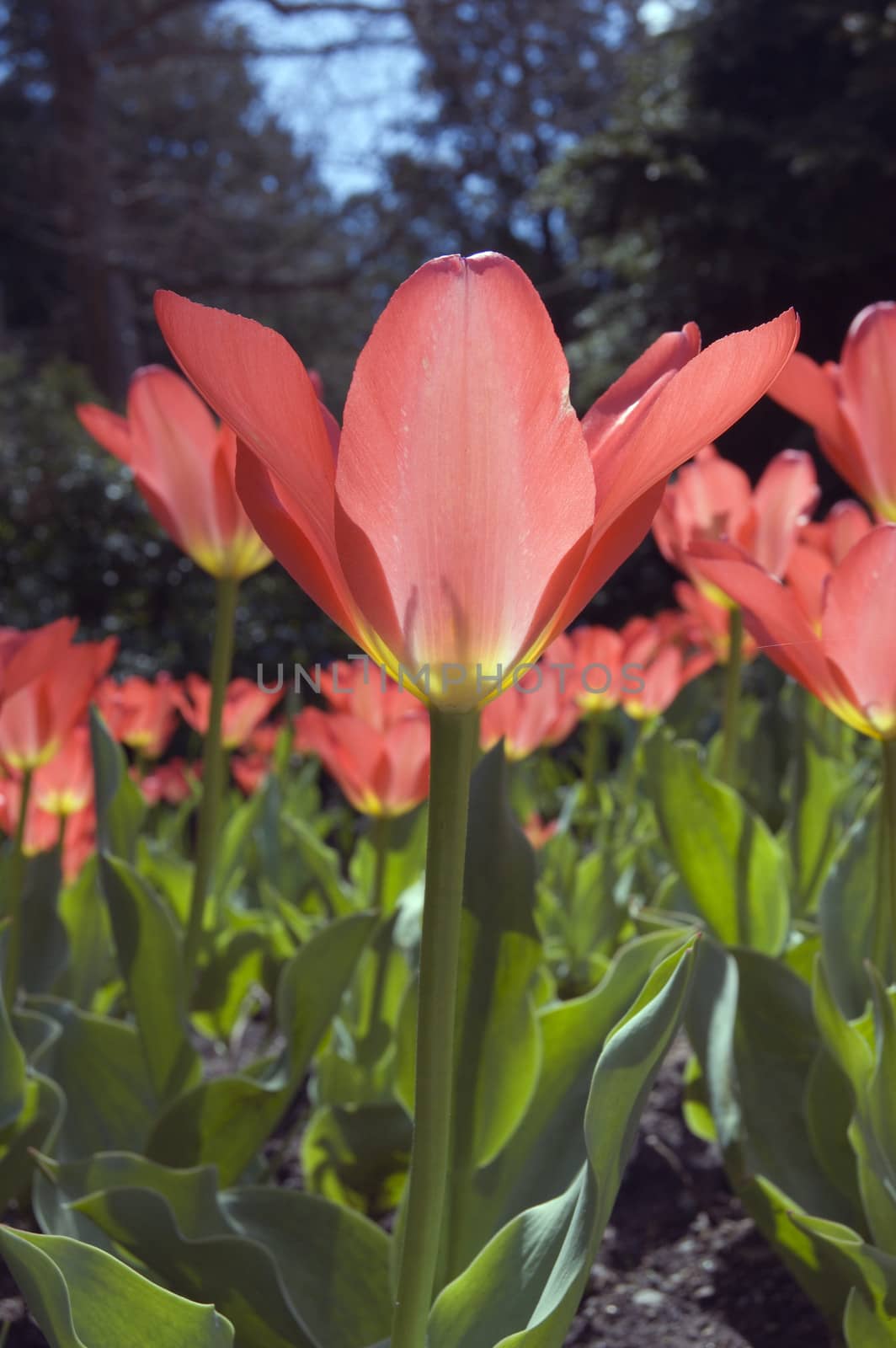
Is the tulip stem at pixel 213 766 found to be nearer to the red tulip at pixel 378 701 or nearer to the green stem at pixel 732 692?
the red tulip at pixel 378 701

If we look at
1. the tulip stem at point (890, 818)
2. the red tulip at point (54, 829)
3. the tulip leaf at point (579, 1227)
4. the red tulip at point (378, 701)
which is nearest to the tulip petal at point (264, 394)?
the tulip leaf at point (579, 1227)

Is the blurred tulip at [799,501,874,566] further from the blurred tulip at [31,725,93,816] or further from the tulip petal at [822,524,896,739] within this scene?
the blurred tulip at [31,725,93,816]

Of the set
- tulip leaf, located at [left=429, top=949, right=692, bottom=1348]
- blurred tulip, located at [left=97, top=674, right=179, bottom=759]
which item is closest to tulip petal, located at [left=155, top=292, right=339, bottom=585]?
tulip leaf, located at [left=429, top=949, right=692, bottom=1348]

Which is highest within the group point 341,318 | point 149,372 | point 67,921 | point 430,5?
point 341,318

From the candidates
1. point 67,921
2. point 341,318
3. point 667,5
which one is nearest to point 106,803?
point 67,921

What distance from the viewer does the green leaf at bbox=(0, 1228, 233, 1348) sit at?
1.73 feet

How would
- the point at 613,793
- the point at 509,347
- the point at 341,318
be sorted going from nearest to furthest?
the point at 509,347 < the point at 613,793 < the point at 341,318

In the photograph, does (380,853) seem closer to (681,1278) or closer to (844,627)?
(681,1278)

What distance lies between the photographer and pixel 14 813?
4.51 ft

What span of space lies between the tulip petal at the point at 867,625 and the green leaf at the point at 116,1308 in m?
0.46

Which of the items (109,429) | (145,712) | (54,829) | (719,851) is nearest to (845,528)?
(719,851)

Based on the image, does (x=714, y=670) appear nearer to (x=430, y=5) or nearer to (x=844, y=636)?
(x=844, y=636)

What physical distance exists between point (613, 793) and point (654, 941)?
142 cm

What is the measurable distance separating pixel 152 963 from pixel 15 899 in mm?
122
